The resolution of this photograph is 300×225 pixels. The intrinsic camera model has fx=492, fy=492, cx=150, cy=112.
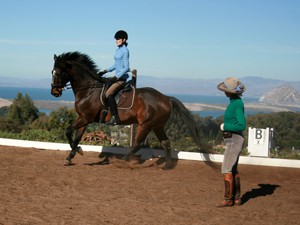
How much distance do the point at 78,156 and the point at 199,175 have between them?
339cm

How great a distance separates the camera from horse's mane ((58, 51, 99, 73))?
10971 millimetres

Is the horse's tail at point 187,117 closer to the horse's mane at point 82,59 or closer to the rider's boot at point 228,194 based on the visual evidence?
the horse's mane at point 82,59

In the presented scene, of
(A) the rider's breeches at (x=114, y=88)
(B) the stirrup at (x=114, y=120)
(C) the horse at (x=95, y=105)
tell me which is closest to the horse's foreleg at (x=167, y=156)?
(C) the horse at (x=95, y=105)

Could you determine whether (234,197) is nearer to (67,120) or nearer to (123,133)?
(123,133)

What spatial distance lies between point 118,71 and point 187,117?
6.23 ft

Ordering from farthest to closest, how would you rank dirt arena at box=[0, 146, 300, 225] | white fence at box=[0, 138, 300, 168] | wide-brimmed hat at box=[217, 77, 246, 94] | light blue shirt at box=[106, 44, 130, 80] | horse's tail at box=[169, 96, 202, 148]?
white fence at box=[0, 138, 300, 168] → horse's tail at box=[169, 96, 202, 148] → light blue shirt at box=[106, 44, 130, 80] → wide-brimmed hat at box=[217, 77, 246, 94] → dirt arena at box=[0, 146, 300, 225]

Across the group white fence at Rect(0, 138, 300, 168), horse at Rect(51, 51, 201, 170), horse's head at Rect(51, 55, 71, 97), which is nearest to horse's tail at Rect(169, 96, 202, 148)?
horse at Rect(51, 51, 201, 170)

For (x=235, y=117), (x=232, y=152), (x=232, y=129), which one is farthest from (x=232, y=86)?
(x=232, y=152)

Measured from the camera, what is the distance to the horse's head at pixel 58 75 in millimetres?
10672

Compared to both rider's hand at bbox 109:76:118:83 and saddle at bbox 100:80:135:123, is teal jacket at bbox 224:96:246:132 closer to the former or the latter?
saddle at bbox 100:80:135:123

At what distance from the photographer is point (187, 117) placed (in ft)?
36.4

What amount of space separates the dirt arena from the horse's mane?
215 cm

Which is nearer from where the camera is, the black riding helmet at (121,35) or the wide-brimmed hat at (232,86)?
the wide-brimmed hat at (232,86)

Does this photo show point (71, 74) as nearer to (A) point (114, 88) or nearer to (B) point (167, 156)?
(A) point (114, 88)
